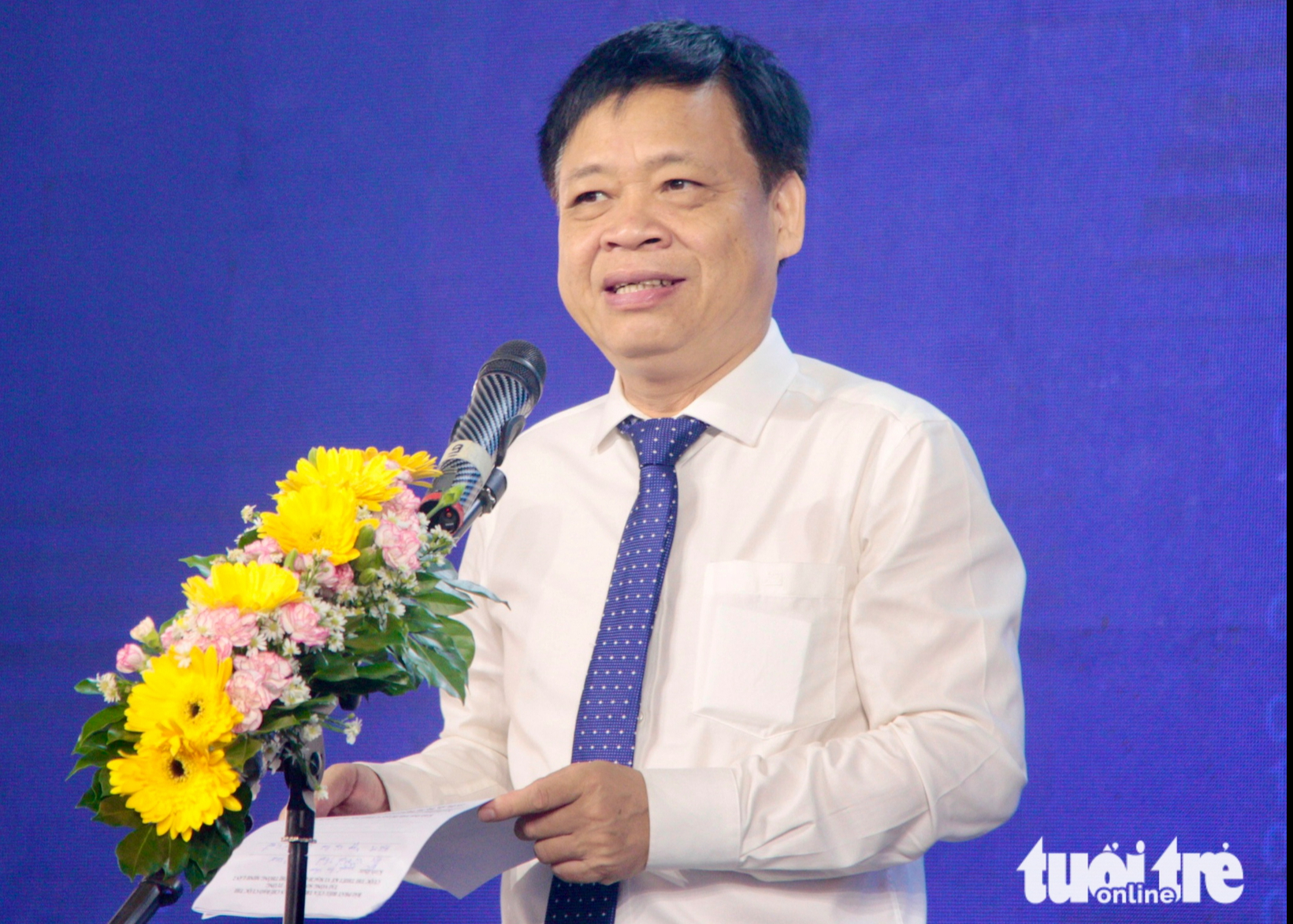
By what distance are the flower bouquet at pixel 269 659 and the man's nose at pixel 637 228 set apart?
50 cm

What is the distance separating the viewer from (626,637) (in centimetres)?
134

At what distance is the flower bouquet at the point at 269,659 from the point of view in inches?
34.9

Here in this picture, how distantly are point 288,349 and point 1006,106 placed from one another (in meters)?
1.37

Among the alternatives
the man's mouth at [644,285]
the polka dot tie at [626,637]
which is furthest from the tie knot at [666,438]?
the man's mouth at [644,285]

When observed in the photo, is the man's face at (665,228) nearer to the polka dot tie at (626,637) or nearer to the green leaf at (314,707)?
the polka dot tie at (626,637)

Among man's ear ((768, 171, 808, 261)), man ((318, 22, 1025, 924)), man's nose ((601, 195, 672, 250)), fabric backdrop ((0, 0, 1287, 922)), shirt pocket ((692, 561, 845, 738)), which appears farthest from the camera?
fabric backdrop ((0, 0, 1287, 922))

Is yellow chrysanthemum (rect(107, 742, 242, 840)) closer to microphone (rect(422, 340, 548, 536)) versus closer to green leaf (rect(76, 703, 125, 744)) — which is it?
green leaf (rect(76, 703, 125, 744))

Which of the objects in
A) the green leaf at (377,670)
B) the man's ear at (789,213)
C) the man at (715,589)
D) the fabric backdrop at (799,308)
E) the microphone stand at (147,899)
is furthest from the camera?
the fabric backdrop at (799,308)

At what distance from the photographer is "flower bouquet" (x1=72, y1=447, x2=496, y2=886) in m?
0.89

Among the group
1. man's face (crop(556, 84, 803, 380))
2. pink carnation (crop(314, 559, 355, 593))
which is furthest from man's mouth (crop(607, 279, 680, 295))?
pink carnation (crop(314, 559, 355, 593))

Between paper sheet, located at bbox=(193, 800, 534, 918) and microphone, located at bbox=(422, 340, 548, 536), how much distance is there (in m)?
0.25

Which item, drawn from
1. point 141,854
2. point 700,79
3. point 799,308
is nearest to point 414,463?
point 141,854

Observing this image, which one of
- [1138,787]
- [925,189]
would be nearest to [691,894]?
[1138,787]

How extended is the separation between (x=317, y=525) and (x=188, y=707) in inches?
6.7
